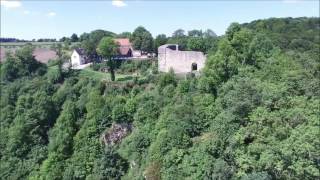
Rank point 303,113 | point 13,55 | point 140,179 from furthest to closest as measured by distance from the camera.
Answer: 1. point 13,55
2. point 140,179
3. point 303,113

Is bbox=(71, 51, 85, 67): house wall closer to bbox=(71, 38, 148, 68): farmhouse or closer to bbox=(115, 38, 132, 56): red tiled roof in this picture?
bbox=(71, 38, 148, 68): farmhouse

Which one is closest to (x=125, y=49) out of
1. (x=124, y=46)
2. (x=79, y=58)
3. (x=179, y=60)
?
(x=124, y=46)

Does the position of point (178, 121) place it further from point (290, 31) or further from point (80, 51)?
point (290, 31)

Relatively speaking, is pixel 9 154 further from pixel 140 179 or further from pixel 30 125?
pixel 140 179

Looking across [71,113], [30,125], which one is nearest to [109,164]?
[71,113]

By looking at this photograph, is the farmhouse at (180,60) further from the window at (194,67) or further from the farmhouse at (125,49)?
the farmhouse at (125,49)

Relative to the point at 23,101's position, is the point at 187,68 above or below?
above
